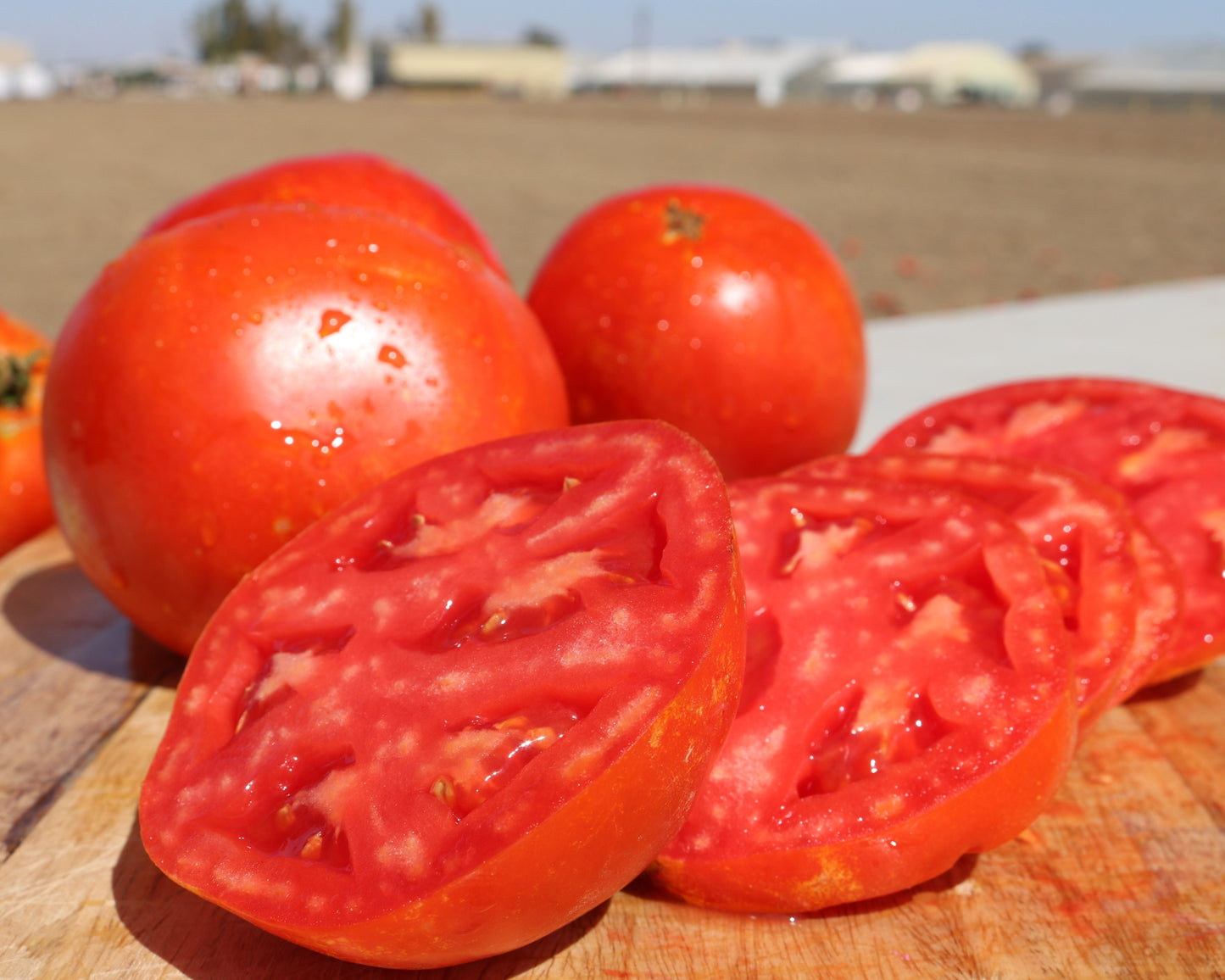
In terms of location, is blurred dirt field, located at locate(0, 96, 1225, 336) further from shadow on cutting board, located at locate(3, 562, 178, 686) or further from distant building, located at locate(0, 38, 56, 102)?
distant building, located at locate(0, 38, 56, 102)

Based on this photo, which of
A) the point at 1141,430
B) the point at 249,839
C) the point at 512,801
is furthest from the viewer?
the point at 1141,430

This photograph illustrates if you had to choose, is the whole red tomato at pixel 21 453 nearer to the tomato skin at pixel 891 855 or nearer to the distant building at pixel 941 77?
the tomato skin at pixel 891 855

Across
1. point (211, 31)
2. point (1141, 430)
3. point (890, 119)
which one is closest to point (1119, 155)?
point (890, 119)

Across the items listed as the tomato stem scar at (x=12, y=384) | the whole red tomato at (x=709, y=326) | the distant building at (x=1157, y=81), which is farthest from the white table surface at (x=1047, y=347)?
the distant building at (x=1157, y=81)

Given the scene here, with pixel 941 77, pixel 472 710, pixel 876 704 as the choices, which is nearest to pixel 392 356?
pixel 472 710

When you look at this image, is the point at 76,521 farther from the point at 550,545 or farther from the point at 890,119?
the point at 890,119

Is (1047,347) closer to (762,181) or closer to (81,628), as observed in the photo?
(81,628)

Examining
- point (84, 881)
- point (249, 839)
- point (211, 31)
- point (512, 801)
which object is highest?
point (512, 801)
